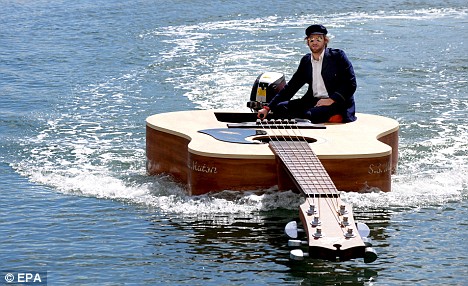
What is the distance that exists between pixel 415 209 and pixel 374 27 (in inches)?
446

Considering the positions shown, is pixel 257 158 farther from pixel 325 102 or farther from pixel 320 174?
pixel 325 102

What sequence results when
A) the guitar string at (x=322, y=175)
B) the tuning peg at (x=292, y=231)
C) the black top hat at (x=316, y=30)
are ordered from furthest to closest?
the black top hat at (x=316, y=30) → the guitar string at (x=322, y=175) → the tuning peg at (x=292, y=231)

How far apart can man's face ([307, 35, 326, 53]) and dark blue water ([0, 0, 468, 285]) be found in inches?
55.2

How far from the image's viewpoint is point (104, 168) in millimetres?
10969

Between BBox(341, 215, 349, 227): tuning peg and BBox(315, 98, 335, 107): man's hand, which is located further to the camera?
BBox(315, 98, 335, 107): man's hand

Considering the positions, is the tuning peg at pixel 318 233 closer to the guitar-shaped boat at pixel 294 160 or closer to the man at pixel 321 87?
the guitar-shaped boat at pixel 294 160

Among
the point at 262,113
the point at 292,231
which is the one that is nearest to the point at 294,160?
the point at 292,231

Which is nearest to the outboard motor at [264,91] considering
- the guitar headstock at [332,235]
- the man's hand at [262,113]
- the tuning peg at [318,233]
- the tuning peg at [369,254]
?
the man's hand at [262,113]

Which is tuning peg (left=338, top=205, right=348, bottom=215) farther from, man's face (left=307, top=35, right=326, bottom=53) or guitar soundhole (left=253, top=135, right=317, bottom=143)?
man's face (left=307, top=35, right=326, bottom=53)

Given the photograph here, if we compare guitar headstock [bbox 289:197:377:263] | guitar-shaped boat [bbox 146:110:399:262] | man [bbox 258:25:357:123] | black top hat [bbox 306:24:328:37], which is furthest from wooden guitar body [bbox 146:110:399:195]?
guitar headstock [bbox 289:197:377:263]

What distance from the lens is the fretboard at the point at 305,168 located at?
8.36m

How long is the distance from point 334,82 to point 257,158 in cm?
184

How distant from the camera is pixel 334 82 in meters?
10.6

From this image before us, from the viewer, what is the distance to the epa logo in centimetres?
758
